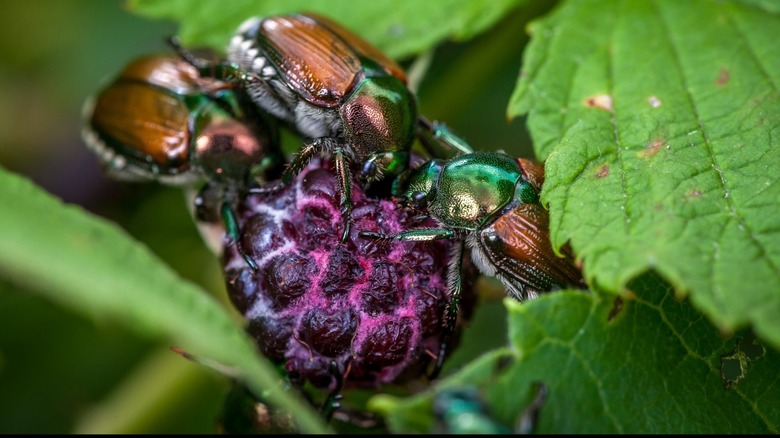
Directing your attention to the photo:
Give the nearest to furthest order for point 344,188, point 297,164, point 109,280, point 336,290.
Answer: point 109,280 < point 336,290 < point 344,188 < point 297,164

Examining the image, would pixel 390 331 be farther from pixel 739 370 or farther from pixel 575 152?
pixel 739 370

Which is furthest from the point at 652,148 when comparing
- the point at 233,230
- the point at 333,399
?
the point at 233,230

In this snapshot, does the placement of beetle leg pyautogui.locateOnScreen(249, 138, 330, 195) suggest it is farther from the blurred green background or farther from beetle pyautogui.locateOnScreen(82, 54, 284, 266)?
the blurred green background

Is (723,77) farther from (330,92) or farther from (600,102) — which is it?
(330,92)

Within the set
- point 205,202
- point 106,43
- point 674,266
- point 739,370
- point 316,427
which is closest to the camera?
point 316,427

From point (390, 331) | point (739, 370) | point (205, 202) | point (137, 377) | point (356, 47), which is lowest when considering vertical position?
point (137, 377)

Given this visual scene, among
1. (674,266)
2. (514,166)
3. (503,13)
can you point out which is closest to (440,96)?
(503,13)

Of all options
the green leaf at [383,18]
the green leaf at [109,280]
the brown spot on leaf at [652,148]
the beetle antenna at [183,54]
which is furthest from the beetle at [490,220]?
the beetle antenna at [183,54]
